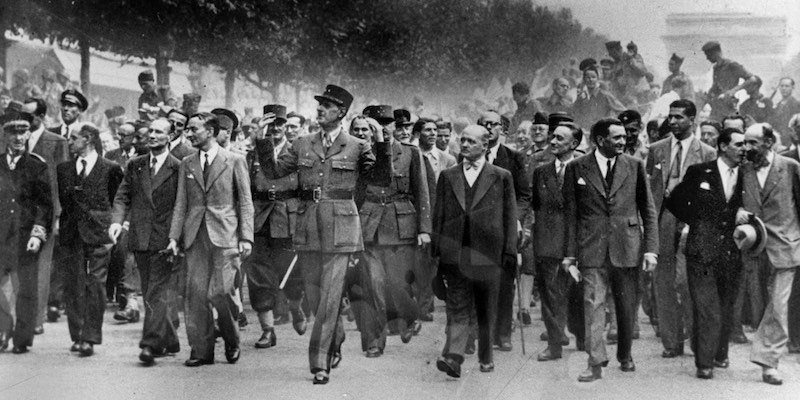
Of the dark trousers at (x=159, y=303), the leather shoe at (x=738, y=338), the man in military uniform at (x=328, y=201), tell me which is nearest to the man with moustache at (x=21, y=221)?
the dark trousers at (x=159, y=303)

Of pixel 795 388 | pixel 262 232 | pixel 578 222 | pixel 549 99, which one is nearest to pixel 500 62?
pixel 549 99

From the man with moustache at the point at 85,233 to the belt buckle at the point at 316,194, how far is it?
226cm

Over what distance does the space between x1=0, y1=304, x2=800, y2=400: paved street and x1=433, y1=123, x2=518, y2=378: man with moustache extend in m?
0.44

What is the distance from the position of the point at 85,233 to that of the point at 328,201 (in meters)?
2.58

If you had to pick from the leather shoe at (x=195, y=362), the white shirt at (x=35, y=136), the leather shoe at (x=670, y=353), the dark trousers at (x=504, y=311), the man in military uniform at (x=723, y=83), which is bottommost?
the leather shoe at (x=195, y=362)

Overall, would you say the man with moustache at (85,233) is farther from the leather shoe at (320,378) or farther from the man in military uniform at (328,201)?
the leather shoe at (320,378)

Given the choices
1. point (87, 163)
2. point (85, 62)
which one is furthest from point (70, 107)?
point (85, 62)

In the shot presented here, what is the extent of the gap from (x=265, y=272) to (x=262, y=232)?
0.50 metres

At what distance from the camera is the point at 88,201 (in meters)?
8.71

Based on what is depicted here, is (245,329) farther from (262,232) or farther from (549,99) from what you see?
(549,99)

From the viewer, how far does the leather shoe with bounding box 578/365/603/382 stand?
7250 millimetres

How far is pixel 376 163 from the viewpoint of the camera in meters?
7.61

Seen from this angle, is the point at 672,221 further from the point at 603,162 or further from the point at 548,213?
the point at 603,162

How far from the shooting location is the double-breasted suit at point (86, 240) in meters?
8.27
